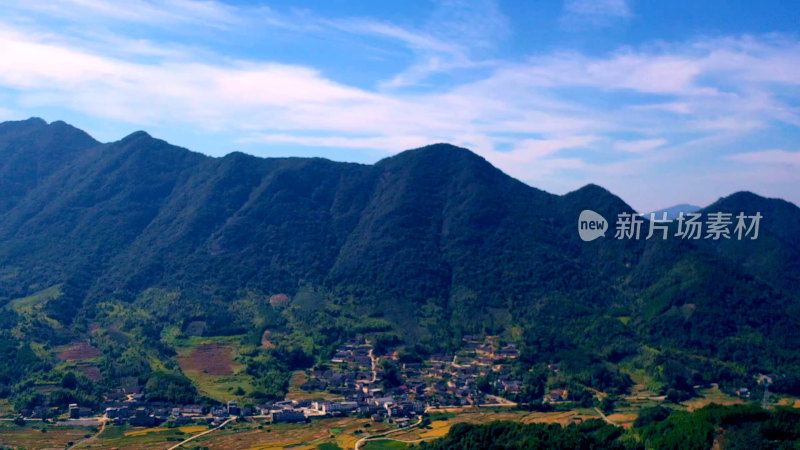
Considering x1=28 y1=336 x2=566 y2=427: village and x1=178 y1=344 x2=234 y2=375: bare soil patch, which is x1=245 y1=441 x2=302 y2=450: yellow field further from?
x1=178 y1=344 x2=234 y2=375: bare soil patch

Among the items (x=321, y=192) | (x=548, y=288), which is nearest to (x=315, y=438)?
(x=548, y=288)

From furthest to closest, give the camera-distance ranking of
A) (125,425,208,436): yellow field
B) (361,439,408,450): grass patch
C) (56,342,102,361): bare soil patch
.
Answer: (56,342,102,361): bare soil patch → (125,425,208,436): yellow field → (361,439,408,450): grass patch

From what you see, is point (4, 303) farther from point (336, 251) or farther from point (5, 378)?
point (336, 251)

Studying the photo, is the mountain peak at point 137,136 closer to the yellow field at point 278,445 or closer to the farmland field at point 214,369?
the farmland field at point 214,369

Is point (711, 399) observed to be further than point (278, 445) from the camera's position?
Yes

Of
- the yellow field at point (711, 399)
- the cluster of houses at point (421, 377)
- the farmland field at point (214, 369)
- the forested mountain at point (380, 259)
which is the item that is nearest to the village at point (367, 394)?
the cluster of houses at point (421, 377)

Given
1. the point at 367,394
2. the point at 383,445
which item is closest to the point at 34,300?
the point at 367,394

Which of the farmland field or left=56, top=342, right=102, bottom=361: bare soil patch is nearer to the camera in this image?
the farmland field

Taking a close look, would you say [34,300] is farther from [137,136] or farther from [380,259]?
[137,136]

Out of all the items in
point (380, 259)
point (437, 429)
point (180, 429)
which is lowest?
point (180, 429)

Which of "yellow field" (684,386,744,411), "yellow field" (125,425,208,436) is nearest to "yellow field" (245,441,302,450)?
"yellow field" (125,425,208,436)
